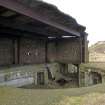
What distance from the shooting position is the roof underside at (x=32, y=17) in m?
7.51

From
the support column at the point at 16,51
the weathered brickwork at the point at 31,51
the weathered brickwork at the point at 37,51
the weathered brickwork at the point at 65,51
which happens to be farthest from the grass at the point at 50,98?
the weathered brickwork at the point at 65,51

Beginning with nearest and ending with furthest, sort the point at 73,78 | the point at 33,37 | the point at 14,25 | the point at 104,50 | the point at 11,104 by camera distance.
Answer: the point at 11,104
the point at 14,25
the point at 33,37
the point at 73,78
the point at 104,50

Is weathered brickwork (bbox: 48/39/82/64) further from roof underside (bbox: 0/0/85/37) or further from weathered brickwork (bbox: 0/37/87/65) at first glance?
roof underside (bbox: 0/0/85/37)

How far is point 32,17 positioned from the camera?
8328 millimetres

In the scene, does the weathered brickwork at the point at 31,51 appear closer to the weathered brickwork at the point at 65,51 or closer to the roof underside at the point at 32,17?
the weathered brickwork at the point at 65,51

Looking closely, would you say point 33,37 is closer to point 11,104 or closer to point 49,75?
point 49,75

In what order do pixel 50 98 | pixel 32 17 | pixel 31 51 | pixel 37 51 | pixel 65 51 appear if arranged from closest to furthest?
pixel 50 98 < pixel 32 17 < pixel 31 51 < pixel 37 51 < pixel 65 51

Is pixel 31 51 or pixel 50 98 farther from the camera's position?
pixel 31 51

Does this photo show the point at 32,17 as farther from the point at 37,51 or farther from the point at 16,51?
the point at 37,51

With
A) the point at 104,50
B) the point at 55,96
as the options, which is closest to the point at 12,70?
the point at 55,96

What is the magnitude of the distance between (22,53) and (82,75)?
4.11 metres

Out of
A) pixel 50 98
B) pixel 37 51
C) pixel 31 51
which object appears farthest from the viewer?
pixel 37 51

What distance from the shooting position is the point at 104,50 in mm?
30062

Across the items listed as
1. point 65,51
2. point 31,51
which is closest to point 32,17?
point 31,51
